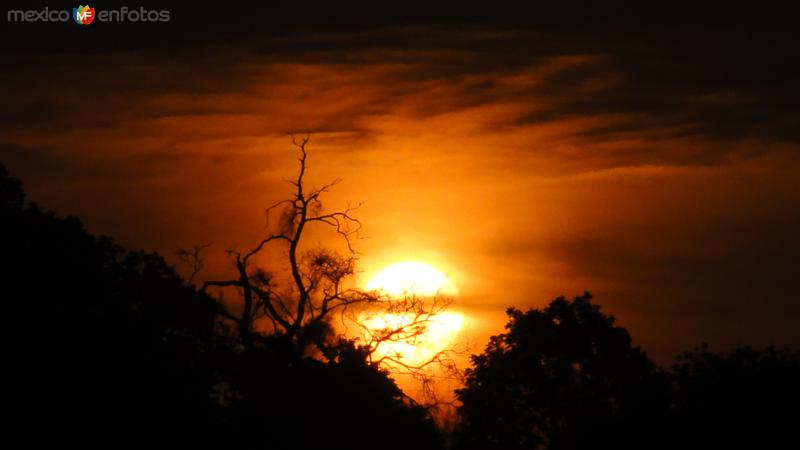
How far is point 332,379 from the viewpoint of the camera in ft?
109

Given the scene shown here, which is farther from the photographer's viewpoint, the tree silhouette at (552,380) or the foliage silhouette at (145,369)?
the tree silhouette at (552,380)

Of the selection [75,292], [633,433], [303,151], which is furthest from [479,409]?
[75,292]

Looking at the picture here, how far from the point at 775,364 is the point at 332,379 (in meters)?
16.1

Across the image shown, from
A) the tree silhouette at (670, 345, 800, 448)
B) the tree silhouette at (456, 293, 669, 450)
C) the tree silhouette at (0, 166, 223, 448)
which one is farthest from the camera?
the tree silhouette at (456, 293, 669, 450)

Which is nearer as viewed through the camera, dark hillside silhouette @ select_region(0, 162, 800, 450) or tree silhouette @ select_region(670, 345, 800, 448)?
dark hillside silhouette @ select_region(0, 162, 800, 450)

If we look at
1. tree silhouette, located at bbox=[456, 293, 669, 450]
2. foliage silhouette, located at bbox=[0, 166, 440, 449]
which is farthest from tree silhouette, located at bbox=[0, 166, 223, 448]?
tree silhouette, located at bbox=[456, 293, 669, 450]

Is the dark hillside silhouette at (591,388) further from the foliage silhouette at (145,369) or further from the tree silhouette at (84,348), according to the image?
the tree silhouette at (84,348)

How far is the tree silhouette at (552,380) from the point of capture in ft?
138

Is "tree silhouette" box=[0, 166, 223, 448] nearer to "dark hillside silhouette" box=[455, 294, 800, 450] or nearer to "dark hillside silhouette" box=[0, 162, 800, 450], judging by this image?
"dark hillside silhouette" box=[0, 162, 800, 450]

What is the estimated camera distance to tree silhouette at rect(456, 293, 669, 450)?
42.2 metres

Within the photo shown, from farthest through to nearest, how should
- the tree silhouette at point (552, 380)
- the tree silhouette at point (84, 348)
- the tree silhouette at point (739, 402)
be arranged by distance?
the tree silhouette at point (552, 380) < the tree silhouette at point (739, 402) < the tree silhouette at point (84, 348)

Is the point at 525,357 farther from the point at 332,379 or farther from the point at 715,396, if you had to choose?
the point at 332,379

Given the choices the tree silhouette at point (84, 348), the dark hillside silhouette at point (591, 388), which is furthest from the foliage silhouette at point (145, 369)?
the dark hillside silhouette at point (591, 388)

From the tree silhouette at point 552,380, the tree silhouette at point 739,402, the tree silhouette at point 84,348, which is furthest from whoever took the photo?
the tree silhouette at point 552,380
